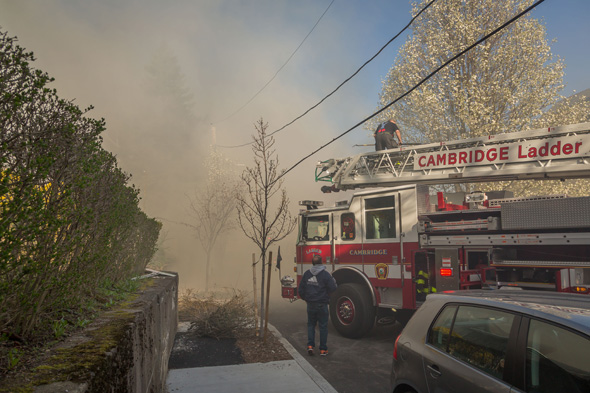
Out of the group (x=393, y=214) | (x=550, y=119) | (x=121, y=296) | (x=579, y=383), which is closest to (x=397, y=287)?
(x=393, y=214)

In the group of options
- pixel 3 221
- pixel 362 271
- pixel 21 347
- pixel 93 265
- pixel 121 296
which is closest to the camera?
pixel 3 221

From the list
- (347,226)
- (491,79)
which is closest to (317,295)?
(347,226)

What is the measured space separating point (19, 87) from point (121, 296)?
2.81 meters

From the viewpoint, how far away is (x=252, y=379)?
5.39 metres

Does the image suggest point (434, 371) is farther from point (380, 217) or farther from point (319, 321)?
point (380, 217)

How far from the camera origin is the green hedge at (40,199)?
2.06 metres

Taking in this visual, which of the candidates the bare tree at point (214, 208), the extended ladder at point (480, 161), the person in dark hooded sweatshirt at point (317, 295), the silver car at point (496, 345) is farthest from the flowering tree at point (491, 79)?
the bare tree at point (214, 208)

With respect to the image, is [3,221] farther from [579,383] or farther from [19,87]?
[579,383]

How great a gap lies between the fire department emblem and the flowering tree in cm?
781

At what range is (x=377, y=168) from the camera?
873cm

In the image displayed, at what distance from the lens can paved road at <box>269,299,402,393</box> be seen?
5.65 m

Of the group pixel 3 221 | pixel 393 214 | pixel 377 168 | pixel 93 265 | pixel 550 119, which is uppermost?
pixel 550 119

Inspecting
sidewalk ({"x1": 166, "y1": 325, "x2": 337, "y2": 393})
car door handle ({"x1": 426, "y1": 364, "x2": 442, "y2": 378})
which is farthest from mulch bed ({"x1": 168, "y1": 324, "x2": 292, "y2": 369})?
car door handle ({"x1": 426, "y1": 364, "x2": 442, "y2": 378})

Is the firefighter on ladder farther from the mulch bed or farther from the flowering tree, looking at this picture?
the flowering tree
